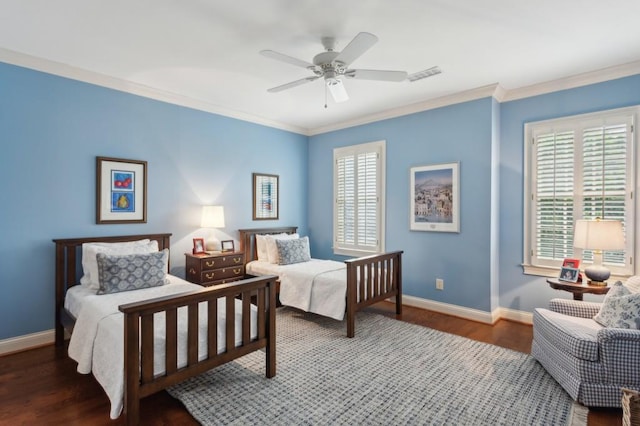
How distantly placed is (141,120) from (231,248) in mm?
1923

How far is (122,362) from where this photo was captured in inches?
76.2

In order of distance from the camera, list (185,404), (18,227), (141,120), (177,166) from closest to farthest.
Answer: (185,404) → (18,227) → (141,120) → (177,166)

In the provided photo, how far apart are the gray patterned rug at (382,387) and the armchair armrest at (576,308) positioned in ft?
1.68

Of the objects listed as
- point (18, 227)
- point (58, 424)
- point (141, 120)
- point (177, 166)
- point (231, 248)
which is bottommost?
point (58, 424)

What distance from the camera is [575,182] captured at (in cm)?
348

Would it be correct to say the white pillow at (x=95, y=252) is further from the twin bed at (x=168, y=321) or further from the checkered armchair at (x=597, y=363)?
the checkered armchair at (x=597, y=363)

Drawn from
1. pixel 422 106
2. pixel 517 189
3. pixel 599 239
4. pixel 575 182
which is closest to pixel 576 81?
pixel 575 182

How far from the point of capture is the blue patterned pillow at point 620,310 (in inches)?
87.7

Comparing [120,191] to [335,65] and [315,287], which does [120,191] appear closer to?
[315,287]

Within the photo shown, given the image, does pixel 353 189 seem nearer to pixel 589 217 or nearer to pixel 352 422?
pixel 589 217

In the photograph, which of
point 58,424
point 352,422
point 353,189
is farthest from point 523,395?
point 353,189

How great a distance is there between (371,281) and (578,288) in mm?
1926

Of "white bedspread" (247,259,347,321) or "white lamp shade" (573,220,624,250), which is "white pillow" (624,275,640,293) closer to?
"white lamp shade" (573,220,624,250)

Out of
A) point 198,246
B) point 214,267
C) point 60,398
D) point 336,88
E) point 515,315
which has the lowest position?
point 60,398
